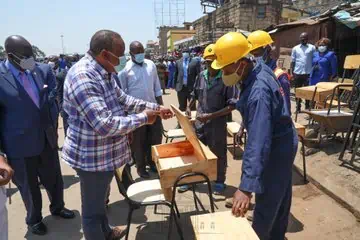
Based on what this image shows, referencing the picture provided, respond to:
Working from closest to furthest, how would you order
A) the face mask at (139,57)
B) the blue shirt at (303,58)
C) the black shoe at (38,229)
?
the black shoe at (38,229) → the face mask at (139,57) → the blue shirt at (303,58)

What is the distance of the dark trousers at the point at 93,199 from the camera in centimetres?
253

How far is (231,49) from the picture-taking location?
81.6 inches

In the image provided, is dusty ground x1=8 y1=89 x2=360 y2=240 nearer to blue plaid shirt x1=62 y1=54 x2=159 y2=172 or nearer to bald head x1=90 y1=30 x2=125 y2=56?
blue plaid shirt x1=62 y1=54 x2=159 y2=172

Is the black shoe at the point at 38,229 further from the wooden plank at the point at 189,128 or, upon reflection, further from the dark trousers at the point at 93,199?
the wooden plank at the point at 189,128

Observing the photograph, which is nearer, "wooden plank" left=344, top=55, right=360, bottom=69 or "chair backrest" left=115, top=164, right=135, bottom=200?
"chair backrest" left=115, top=164, right=135, bottom=200

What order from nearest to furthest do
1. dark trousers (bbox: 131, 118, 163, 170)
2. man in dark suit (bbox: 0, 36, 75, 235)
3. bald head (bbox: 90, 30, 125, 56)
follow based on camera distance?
bald head (bbox: 90, 30, 125, 56) < man in dark suit (bbox: 0, 36, 75, 235) < dark trousers (bbox: 131, 118, 163, 170)

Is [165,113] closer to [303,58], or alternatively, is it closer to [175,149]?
[175,149]

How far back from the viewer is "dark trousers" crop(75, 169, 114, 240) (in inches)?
99.7

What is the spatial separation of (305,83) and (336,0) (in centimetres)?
1785

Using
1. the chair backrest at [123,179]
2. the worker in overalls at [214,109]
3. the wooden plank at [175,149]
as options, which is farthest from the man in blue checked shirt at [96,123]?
the worker in overalls at [214,109]

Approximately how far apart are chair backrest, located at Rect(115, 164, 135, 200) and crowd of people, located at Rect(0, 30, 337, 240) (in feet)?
0.79

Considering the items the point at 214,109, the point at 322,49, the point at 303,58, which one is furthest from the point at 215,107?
the point at 322,49

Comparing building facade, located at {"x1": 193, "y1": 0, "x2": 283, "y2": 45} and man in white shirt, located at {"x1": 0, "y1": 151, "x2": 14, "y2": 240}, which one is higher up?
building facade, located at {"x1": 193, "y1": 0, "x2": 283, "y2": 45}

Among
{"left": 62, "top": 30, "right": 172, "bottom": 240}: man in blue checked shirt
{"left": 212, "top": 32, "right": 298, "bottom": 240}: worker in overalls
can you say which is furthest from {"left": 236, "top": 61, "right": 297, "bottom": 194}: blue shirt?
{"left": 62, "top": 30, "right": 172, "bottom": 240}: man in blue checked shirt
